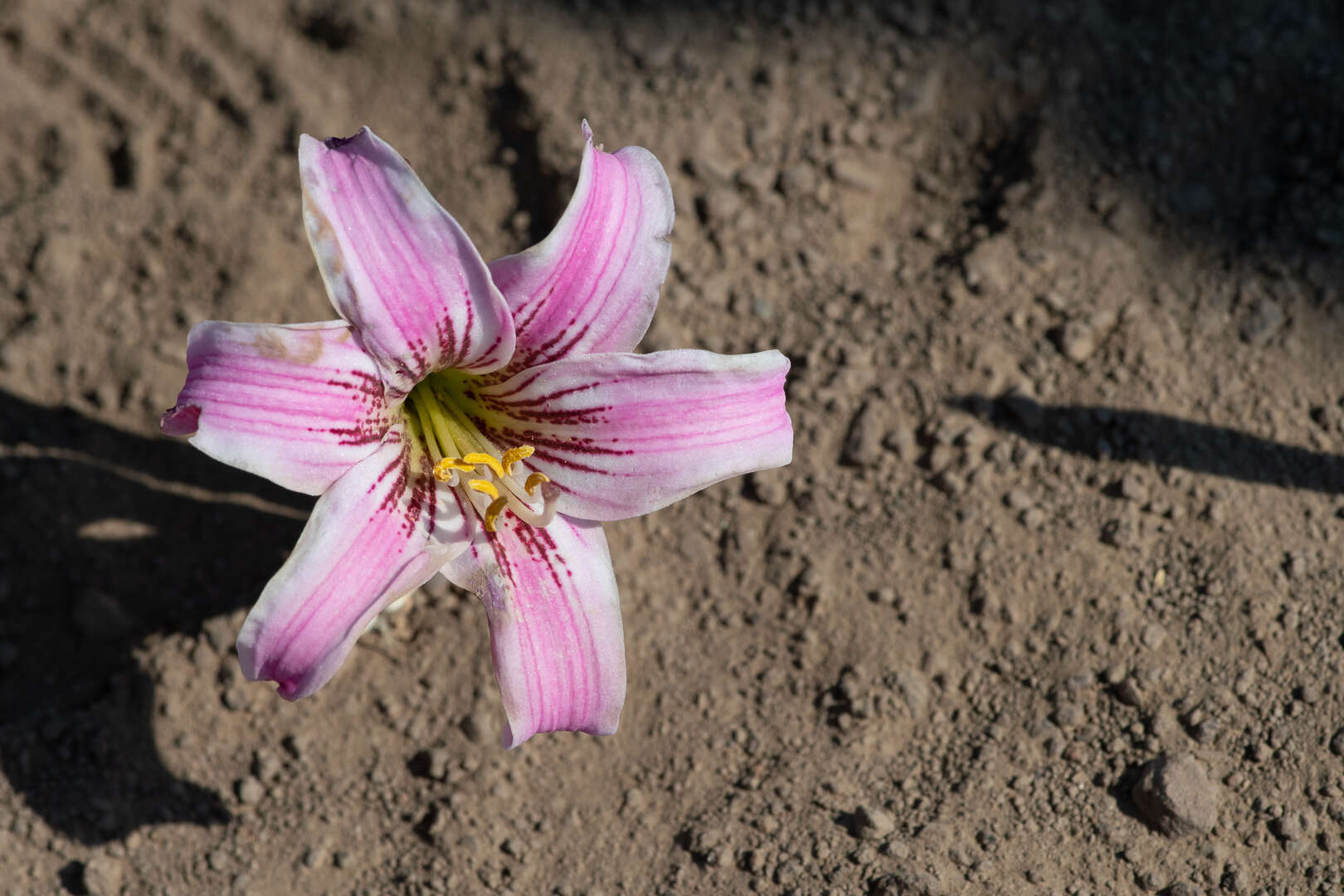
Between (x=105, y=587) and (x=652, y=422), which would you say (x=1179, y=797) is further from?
(x=105, y=587)

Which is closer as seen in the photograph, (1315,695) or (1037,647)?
(1315,695)

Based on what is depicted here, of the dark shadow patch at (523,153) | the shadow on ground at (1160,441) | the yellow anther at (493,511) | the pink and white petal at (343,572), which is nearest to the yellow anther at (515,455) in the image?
the yellow anther at (493,511)

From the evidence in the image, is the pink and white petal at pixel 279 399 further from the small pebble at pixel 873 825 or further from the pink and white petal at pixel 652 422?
the small pebble at pixel 873 825

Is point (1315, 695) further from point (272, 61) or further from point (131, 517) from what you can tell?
point (272, 61)

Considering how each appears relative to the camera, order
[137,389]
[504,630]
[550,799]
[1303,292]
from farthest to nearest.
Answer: [137,389] → [1303,292] → [550,799] → [504,630]

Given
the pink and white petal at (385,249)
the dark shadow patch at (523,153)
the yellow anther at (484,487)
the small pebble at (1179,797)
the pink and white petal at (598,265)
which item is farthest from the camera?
the dark shadow patch at (523,153)

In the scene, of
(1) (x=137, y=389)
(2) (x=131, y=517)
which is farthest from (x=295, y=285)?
(2) (x=131, y=517)
